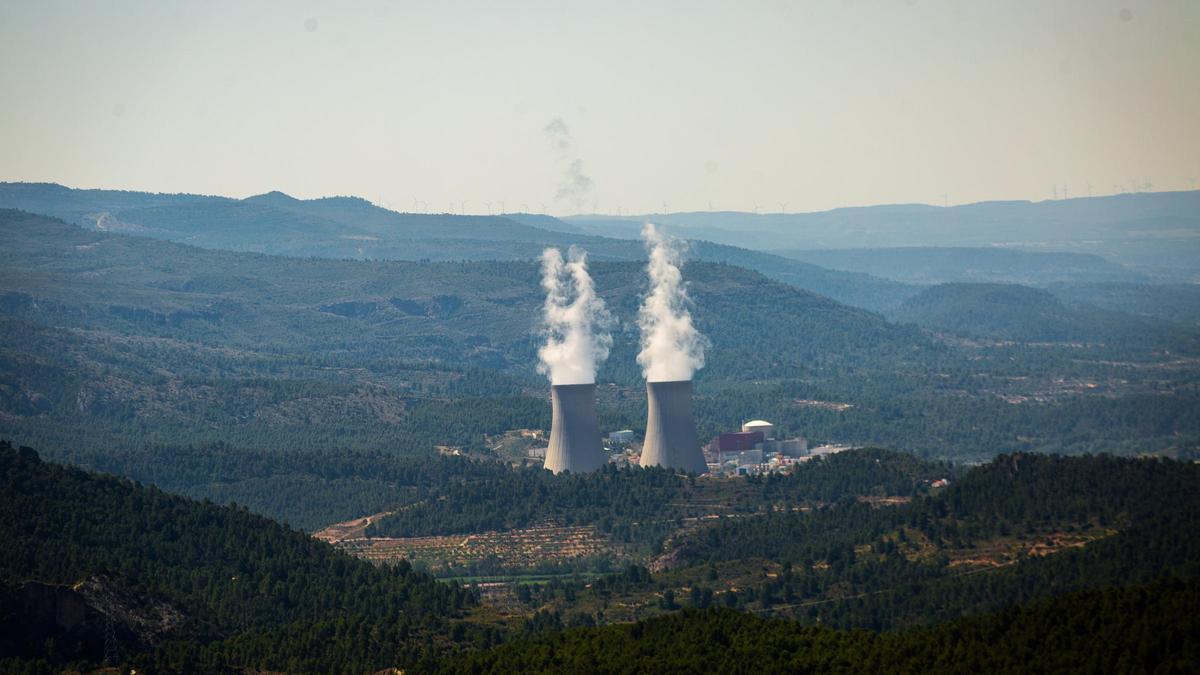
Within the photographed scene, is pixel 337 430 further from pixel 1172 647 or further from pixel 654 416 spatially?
pixel 1172 647

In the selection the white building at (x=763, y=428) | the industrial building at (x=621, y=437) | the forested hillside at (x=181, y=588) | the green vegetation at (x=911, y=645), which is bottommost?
the industrial building at (x=621, y=437)

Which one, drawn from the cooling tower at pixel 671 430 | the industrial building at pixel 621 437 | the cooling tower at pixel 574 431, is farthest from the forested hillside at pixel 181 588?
the industrial building at pixel 621 437

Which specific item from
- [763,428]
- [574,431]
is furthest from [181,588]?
[763,428]

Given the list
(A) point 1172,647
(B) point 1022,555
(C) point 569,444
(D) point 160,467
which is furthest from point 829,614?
(D) point 160,467

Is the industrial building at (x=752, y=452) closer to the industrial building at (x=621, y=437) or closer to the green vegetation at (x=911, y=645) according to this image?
the industrial building at (x=621, y=437)

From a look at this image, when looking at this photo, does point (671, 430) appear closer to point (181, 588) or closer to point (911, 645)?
point (181, 588)

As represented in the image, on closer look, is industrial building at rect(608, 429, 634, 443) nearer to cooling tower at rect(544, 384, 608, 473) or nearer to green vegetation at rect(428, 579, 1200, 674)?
cooling tower at rect(544, 384, 608, 473)

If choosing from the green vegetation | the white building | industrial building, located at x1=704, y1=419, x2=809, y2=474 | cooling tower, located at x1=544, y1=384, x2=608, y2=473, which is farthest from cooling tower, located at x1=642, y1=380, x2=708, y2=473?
the green vegetation
